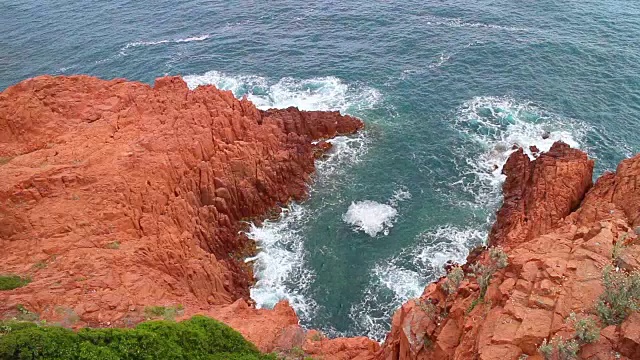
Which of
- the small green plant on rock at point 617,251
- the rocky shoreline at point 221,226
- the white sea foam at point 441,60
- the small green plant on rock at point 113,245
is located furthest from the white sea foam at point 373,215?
the white sea foam at point 441,60

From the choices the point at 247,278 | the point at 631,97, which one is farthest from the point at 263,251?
the point at 631,97

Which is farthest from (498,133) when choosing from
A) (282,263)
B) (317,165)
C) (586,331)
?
(586,331)

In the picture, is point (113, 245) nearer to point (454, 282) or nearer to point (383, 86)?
point (454, 282)

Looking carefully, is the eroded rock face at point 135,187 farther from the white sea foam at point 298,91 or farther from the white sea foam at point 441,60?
the white sea foam at point 441,60

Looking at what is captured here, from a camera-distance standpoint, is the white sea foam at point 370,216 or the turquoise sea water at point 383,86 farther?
the white sea foam at point 370,216

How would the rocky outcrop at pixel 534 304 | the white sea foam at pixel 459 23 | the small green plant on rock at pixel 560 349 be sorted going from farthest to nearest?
1. the white sea foam at pixel 459 23
2. the rocky outcrop at pixel 534 304
3. the small green plant on rock at pixel 560 349

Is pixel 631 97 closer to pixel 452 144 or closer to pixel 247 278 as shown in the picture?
pixel 452 144

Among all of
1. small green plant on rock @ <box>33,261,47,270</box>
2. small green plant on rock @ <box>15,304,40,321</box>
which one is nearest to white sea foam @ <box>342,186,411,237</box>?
small green plant on rock @ <box>33,261,47,270</box>
